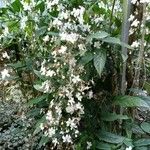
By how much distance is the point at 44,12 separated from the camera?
2.35m

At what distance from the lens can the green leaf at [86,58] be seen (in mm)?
1904

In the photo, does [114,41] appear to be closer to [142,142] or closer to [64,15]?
[64,15]

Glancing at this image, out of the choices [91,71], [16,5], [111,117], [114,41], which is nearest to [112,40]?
[114,41]

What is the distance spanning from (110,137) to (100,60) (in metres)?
0.37

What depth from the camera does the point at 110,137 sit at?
80.0 inches

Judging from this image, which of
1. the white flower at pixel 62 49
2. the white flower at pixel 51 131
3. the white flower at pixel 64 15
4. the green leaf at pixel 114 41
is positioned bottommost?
the white flower at pixel 51 131

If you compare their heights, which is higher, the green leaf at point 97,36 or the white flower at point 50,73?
the green leaf at point 97,36

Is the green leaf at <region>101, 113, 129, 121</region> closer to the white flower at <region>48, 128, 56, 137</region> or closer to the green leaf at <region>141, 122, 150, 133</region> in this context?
the green leaf at <region>141, 122, 150, 133</region>

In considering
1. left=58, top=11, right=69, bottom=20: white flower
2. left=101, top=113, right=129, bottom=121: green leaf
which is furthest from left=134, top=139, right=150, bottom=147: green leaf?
left=58, top=11, right=69, bottom=20: white flower

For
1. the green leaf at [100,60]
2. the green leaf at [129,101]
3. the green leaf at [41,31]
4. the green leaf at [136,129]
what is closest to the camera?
the green leaf at [100,60]

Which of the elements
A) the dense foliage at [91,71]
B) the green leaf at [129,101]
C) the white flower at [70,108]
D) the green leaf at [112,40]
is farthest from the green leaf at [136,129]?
the green leaf at [112,40]

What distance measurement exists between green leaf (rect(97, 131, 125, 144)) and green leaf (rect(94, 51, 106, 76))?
341 millimetres

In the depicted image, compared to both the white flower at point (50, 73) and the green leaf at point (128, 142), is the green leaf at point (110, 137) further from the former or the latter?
the white flower at point (50, 73)

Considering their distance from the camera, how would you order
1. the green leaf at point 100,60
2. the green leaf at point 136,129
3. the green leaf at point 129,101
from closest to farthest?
the green leaf at point 100,60 < the green leaf at point 129,101 < the green leaf at point 136,129
